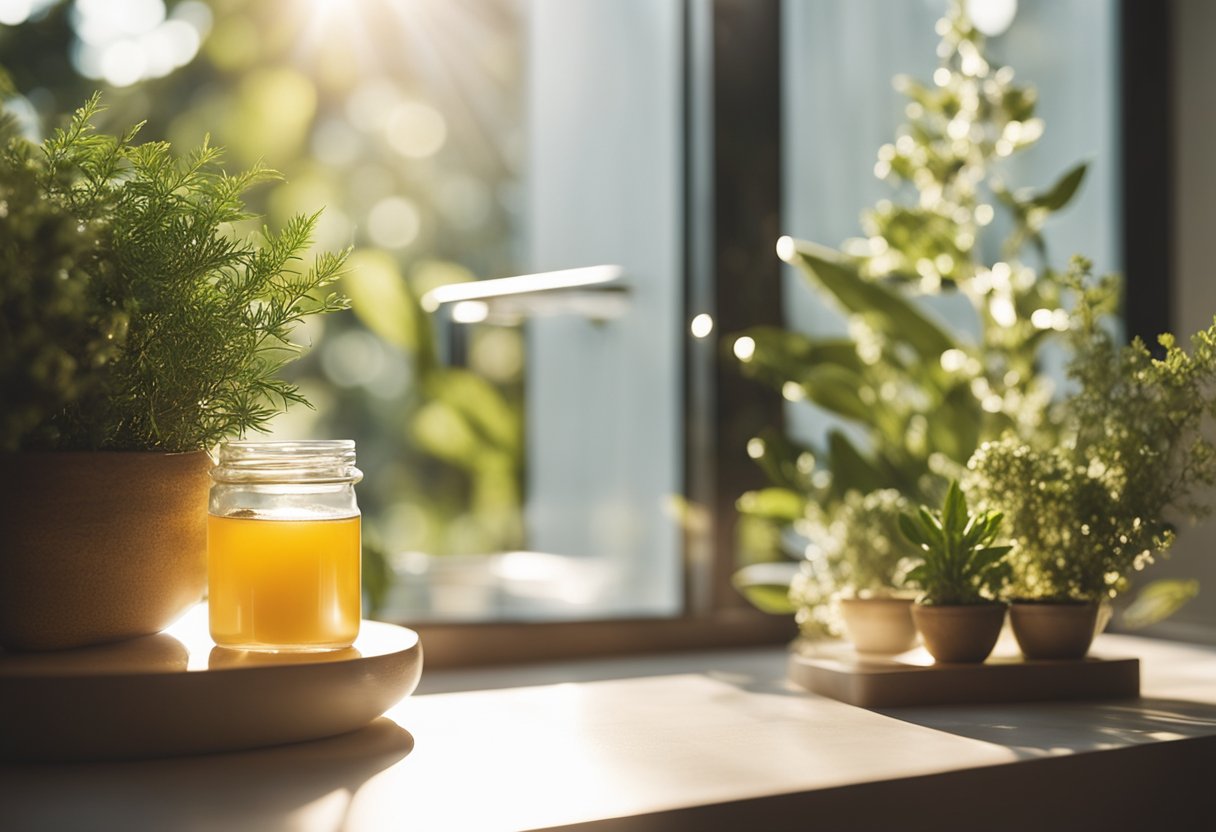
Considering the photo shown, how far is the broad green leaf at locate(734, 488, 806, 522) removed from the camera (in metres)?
1.30

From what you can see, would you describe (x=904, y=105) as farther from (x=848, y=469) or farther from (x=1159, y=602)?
(x=1159, y=602)

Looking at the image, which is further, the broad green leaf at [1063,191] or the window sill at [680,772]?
the broad green leaf at [1063,191]

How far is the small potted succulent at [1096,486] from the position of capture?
90 cm

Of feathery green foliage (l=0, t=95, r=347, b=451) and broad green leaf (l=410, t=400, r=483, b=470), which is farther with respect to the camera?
broad green leaf (l=410, t=400, r=483, b=470)

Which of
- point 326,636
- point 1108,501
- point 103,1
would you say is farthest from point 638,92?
point 326,636

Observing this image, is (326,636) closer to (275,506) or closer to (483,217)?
(275,506)

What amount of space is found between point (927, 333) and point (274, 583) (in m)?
0.85

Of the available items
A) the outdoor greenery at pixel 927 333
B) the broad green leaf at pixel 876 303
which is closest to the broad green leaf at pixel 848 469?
the outdoor greenery at pixel 927 333

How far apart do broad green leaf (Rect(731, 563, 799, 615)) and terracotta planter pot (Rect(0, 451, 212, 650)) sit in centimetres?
71

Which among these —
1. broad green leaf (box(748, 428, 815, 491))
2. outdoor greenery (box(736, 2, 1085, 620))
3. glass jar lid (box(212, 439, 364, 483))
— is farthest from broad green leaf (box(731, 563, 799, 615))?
glass jar lid (box(212, 439, 364, 483))

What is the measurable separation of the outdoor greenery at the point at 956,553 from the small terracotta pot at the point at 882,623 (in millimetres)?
48

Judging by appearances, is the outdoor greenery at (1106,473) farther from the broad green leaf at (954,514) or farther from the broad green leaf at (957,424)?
the broad green leaf at (957,424)

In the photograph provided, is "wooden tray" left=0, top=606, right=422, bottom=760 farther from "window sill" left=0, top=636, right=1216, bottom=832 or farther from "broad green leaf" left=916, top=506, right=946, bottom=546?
"broad green leaf" left=916, top=506, right=946, bottom=546

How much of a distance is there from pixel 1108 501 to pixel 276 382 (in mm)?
669
